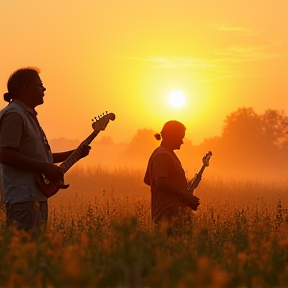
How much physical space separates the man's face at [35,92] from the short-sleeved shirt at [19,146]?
0.29 feet

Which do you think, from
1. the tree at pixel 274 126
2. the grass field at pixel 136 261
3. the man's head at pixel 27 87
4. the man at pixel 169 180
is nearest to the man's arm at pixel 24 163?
the man's head at pixel 27 87

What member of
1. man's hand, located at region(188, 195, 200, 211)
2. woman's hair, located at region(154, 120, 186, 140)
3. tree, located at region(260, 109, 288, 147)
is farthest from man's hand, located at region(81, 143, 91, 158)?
tree, located at region(260, 109, 288, 147)

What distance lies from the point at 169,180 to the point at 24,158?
2.06 m

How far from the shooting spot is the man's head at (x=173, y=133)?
8422 millimetres

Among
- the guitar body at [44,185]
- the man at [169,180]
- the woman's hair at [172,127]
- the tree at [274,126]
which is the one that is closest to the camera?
the guitar body at [44,185]

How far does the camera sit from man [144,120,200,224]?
8.27 meters

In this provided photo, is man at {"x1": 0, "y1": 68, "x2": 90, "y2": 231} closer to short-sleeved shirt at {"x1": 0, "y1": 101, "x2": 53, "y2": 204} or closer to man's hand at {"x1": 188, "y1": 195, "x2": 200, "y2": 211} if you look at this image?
short-sleeved shirt at {"x1": 0, "y1": 101, "x2": 53, "y2": 204}

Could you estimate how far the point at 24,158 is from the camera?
270 inches

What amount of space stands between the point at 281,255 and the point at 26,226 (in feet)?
8.51

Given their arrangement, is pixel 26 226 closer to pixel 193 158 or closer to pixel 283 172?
pixel 283 172

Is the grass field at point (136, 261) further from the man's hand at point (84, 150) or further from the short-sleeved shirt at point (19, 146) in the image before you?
the man's hand at point (84, 150)

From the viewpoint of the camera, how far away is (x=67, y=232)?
7883 mm

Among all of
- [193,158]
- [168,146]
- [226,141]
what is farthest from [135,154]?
[168,146]

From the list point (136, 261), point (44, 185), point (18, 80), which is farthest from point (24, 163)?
point (136, 261)
